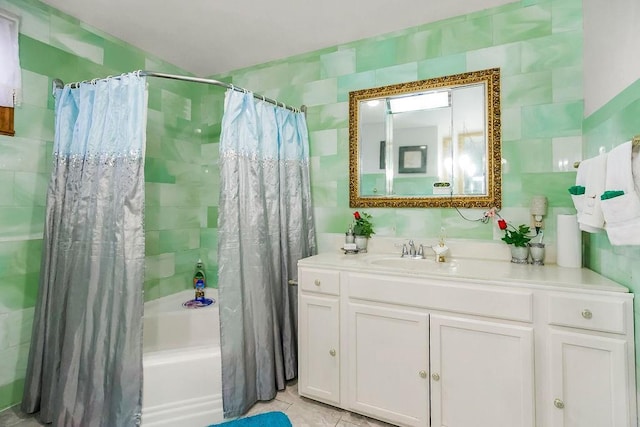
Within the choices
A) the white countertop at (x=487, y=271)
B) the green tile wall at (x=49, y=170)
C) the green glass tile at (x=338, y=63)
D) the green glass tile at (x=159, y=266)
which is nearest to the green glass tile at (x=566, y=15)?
the green glass tile at (x=338, y=63)

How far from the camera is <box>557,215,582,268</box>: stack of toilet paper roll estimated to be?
61.9 inches

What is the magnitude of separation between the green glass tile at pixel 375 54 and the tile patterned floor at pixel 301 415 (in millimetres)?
2244

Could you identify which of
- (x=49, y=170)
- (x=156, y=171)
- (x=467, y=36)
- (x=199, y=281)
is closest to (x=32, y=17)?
(x=49, y=170)

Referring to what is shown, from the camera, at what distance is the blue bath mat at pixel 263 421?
5.42ft

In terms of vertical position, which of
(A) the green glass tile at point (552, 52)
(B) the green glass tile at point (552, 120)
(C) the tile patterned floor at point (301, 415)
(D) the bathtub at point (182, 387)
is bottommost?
(C) the tile patterned floor at point (301, 415)

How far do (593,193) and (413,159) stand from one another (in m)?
1.01

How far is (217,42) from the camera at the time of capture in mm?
2303

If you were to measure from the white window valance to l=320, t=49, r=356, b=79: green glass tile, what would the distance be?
72.8 inches

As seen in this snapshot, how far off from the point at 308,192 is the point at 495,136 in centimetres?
127

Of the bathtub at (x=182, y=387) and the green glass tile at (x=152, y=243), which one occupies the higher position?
the green glass tile at (x=152, y=243)

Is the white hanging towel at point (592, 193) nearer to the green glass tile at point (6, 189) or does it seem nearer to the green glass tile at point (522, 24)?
the green glass tile at point (522, 24)

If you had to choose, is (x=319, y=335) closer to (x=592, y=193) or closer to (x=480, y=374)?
(x=480, y=374)

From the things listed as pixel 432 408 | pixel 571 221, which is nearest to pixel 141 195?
pixel 432 408

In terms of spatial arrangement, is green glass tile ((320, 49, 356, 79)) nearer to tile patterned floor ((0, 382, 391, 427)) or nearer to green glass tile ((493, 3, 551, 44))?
green glass tile ((493, 3, 551, 44))
